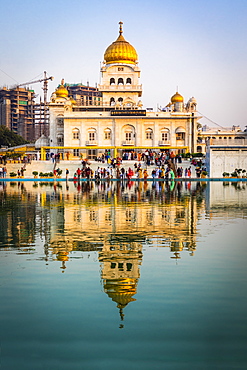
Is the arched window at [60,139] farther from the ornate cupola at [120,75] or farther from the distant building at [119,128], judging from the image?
the ornate cupola at [120,75]

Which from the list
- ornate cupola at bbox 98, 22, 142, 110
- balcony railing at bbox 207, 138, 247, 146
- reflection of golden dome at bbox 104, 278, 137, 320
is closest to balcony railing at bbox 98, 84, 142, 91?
ornate cupola at bbox 98, 22, 142, 110

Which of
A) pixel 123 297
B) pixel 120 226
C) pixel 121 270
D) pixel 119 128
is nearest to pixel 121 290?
pixel 123 297

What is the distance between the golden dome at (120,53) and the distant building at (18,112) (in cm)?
6258

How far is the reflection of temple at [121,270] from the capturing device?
6.20m

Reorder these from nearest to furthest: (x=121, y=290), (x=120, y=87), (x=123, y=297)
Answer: (x=123, y=297), (x=121, y=290), (x=120, y=87)

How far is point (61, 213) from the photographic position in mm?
15352

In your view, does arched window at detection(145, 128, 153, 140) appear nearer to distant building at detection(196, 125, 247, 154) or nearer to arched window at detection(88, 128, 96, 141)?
arched window at detection(88, 128, 96, 141)

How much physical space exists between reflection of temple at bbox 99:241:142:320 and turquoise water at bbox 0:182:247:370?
0.02 meters

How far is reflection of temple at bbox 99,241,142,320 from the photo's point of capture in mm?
6199

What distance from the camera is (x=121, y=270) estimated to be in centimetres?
748

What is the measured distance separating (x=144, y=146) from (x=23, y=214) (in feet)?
150

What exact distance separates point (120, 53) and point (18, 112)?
66.8 m

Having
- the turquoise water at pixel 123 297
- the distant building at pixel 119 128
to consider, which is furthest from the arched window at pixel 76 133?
the turquoise water at pixel 123 297

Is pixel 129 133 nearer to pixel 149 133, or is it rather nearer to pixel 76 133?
pixel 149 133
